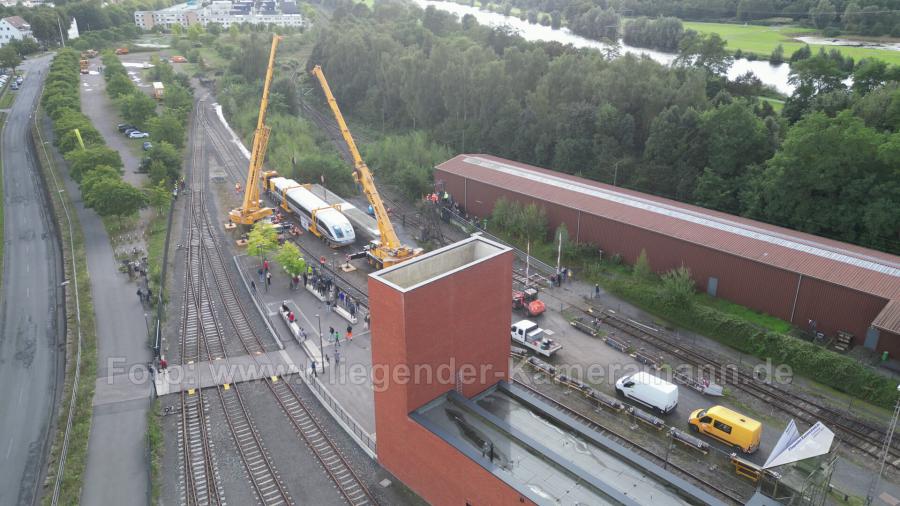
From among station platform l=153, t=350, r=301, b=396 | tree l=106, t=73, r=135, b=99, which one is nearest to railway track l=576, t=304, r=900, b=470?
station platform l=153, t=350, r=301, b=396

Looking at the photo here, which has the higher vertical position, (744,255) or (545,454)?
(545,454)

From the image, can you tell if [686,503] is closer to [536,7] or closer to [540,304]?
[540,304]

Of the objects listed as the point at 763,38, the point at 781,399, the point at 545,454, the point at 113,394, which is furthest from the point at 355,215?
the point at 763,38

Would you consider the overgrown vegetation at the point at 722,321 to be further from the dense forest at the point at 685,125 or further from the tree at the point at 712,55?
the tree at the point at 712,55

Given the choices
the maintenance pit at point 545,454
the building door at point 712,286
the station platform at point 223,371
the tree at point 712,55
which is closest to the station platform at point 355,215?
the station platform at point 223,371

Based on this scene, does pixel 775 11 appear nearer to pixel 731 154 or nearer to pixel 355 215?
pixel 731 154

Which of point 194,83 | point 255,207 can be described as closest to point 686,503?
point 255,207
